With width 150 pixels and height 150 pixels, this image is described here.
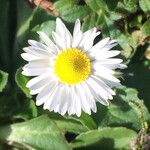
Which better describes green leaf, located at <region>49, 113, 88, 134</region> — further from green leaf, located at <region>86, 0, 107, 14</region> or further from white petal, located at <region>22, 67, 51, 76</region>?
green leaf, located at <region>86, 0, 107, 14</region>

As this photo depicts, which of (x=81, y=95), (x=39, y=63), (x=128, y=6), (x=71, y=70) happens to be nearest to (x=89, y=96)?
(x=81, y=95)

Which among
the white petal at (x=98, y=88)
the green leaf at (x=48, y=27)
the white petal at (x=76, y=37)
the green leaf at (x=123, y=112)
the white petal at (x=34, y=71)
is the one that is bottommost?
the green leaf at (x=123, y=112)

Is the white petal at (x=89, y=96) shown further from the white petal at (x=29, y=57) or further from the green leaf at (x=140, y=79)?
the green leaf at (x=140, y=79)

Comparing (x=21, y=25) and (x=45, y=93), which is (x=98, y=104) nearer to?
(x=45, y=93)

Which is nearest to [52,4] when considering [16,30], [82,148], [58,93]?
[16,30]

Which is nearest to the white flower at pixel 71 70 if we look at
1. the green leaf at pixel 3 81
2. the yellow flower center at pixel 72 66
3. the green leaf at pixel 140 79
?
the yellow flower center at pixel 72 66

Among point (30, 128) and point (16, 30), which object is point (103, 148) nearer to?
point (30, 128)
